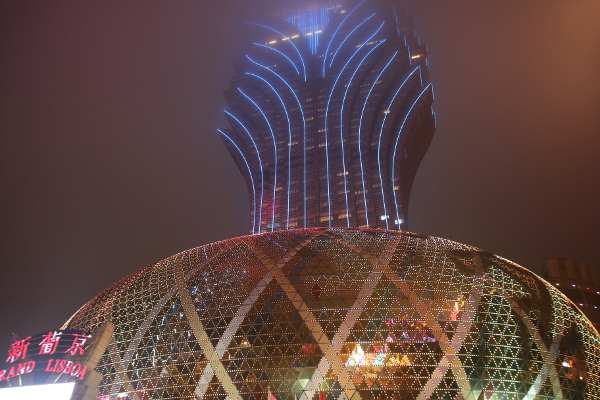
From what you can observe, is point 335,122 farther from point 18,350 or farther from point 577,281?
point 18,350

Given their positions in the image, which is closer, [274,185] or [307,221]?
[307,221]

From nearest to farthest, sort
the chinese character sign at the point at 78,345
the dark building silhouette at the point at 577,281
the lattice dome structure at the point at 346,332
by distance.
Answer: the lattice dome structure at the point at 346,332
the chinese character sign at the point at 78,345
the dark building silhouette at the point at 577,281

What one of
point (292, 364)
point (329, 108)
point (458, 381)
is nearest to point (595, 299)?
point (329, 108)

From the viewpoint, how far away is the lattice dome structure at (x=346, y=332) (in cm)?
2252

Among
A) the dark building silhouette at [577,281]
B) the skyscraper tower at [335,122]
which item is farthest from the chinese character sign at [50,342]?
the dark building silhouette at [577,281]

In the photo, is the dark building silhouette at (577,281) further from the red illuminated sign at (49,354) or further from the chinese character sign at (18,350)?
the chinese character sign at (18,350)

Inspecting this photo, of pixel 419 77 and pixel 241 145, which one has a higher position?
pixel 419 77

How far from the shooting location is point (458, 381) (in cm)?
2233

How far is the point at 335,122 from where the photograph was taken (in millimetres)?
92125

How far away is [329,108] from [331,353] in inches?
2996

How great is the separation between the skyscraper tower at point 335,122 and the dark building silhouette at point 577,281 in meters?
36.7

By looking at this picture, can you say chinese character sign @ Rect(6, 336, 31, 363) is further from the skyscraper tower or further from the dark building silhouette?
the dark building silhouette

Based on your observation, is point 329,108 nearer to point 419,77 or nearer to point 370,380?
point 419,77

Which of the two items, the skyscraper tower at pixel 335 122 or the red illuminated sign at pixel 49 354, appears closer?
the red illuminated sign at pixel 49 354
